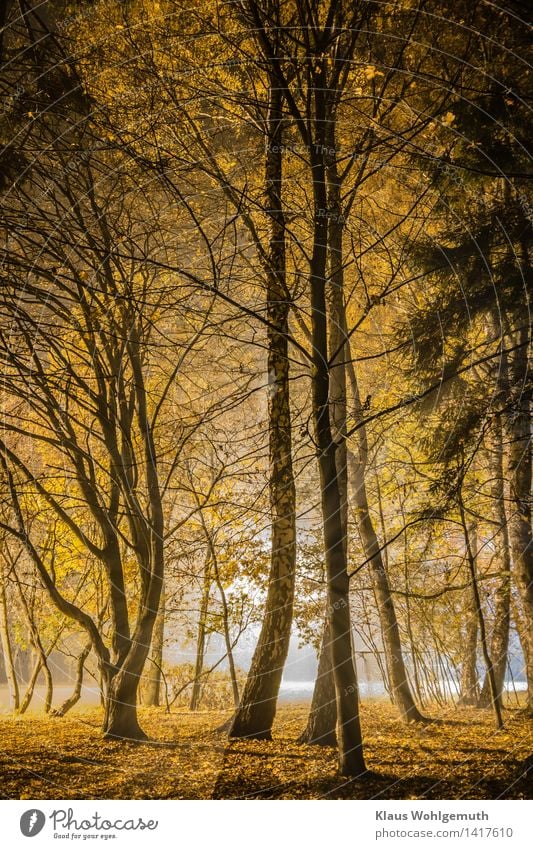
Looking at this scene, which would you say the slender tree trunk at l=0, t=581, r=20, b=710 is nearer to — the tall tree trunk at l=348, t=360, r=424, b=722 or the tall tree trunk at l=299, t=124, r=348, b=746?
the tall tree trunk at l=348, t=360, r=424, b=722

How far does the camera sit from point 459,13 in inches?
225

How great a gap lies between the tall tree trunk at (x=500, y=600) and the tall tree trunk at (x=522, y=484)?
0.17 m

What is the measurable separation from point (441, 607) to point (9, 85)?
30.9ft

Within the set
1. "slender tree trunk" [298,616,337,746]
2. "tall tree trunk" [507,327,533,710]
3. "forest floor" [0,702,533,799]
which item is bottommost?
"forest floor" [0,702,533,799]

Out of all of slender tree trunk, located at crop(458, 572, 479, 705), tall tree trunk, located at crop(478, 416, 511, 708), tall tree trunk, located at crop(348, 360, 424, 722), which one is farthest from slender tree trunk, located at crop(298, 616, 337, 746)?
slender tree trunk, located at crop(458, 572, 479, 705)

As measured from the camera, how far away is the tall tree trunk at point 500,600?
6.62 m

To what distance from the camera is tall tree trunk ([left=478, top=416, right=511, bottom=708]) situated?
6625 millimetres

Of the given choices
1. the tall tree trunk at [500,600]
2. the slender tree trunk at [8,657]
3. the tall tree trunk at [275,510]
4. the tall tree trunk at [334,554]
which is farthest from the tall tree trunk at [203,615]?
the tall tree trunk at [500,600]

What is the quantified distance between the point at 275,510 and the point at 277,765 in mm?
2311

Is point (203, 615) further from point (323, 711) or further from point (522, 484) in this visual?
point (522, 484)

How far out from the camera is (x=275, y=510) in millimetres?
6168

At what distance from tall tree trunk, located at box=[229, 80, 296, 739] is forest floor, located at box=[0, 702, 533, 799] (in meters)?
0.34

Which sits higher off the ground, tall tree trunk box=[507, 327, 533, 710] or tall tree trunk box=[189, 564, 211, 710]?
tall tree trunk box=[507, 327, 533, 710]

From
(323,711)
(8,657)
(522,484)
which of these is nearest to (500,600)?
(522,484)
